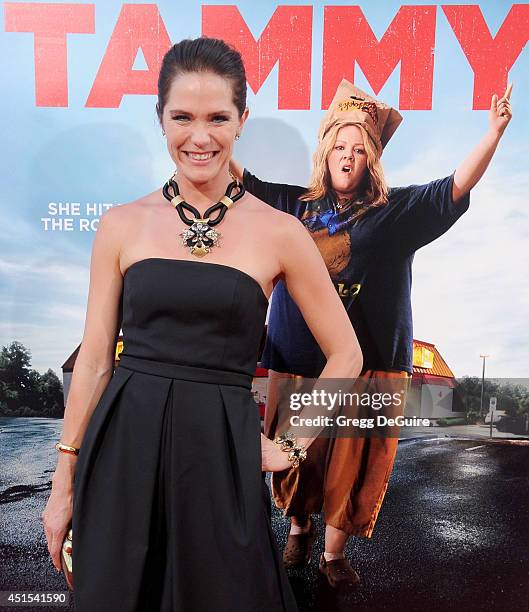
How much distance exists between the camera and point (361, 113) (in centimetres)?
175

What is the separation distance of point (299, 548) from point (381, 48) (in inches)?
76.7

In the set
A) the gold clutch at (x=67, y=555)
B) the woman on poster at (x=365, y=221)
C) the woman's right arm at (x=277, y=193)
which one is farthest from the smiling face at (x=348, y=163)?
the gold clutch at (x=67, y=555)

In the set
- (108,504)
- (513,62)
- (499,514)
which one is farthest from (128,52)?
(499,514)

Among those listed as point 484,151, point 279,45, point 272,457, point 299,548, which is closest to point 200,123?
point 279,45

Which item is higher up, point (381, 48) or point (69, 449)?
point (381, 48)

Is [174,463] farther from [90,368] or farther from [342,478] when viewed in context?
[342,478]

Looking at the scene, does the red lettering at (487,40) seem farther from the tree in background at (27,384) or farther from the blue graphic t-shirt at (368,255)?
the tree in background at (27,384)

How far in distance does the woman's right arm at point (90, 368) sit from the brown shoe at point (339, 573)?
1.05m

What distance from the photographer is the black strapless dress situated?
1.21 m

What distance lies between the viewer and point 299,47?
1736 millimetres

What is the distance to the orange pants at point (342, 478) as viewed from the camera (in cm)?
184

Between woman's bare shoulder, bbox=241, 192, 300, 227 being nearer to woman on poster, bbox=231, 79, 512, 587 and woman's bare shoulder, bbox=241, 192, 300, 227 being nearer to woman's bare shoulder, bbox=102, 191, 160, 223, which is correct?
woman's bare shoulder, bbox=102, 191, 160, 223

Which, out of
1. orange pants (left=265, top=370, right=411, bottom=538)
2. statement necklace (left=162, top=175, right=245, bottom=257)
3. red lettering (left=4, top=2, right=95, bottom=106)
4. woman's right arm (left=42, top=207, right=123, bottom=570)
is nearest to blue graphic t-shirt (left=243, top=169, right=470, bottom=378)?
orange pants (left=265, top=370, right=411, bottom=538)

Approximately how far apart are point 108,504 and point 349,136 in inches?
57.4
